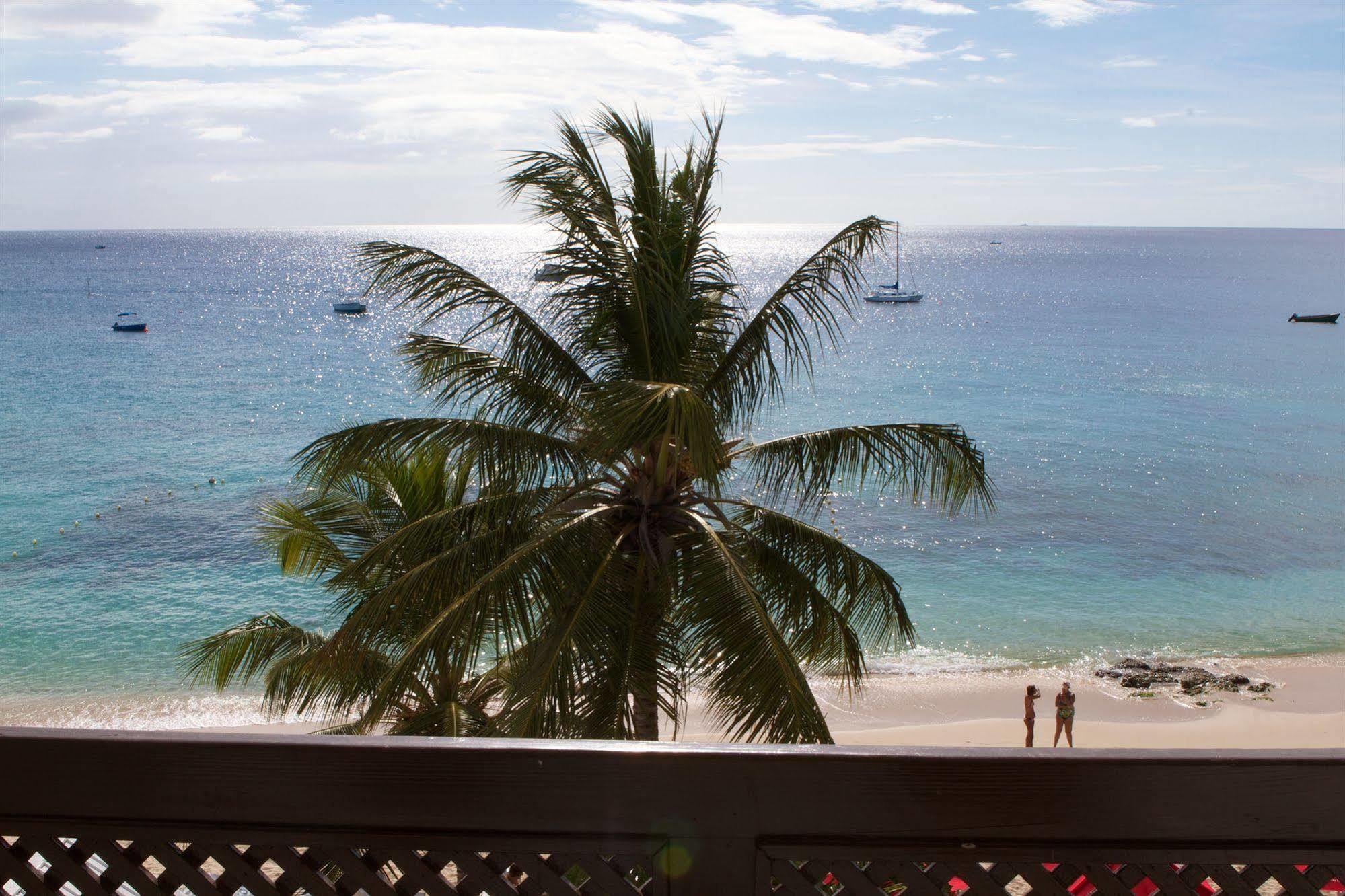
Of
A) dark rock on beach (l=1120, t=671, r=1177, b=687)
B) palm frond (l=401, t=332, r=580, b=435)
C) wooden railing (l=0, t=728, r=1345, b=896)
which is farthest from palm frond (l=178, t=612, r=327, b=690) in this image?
dark rock on beach (l=1120, t=671, r=1177, b=687)

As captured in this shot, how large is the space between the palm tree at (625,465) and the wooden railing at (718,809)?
5273mm

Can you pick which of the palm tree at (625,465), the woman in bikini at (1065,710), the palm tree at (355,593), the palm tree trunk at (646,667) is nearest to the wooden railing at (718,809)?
the palm tree at (625,465)

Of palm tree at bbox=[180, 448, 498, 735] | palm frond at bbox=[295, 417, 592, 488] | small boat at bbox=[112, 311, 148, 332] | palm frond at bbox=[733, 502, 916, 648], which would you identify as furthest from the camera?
small boat at bbox=[112, 311, 148, 332]

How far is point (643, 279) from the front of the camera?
812cm

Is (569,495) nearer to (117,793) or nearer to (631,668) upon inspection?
(631,668)

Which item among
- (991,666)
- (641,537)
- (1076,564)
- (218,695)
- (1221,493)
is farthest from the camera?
(1221,493)

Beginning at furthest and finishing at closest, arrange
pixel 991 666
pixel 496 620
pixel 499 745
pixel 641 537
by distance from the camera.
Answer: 1. pixel 991 666
2. pixel 641 537
3. pixel 496 620
4. pixel 499 745

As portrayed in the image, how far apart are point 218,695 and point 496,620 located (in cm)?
1576

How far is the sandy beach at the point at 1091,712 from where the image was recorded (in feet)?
60.2

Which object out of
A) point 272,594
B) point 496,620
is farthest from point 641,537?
point 272,594

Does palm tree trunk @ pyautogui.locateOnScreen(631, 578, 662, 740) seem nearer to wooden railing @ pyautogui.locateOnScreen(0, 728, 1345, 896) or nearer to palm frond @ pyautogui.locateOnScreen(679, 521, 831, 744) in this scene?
palm frond @ pyautogui.locateOnScreen(679, 521, 831, 744)

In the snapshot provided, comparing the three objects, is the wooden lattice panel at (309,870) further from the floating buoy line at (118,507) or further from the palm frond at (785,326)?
the floating buoy line at (118,507)

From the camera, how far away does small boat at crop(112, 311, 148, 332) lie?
3142 inches

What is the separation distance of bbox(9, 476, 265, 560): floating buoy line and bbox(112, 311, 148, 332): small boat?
49.4m
